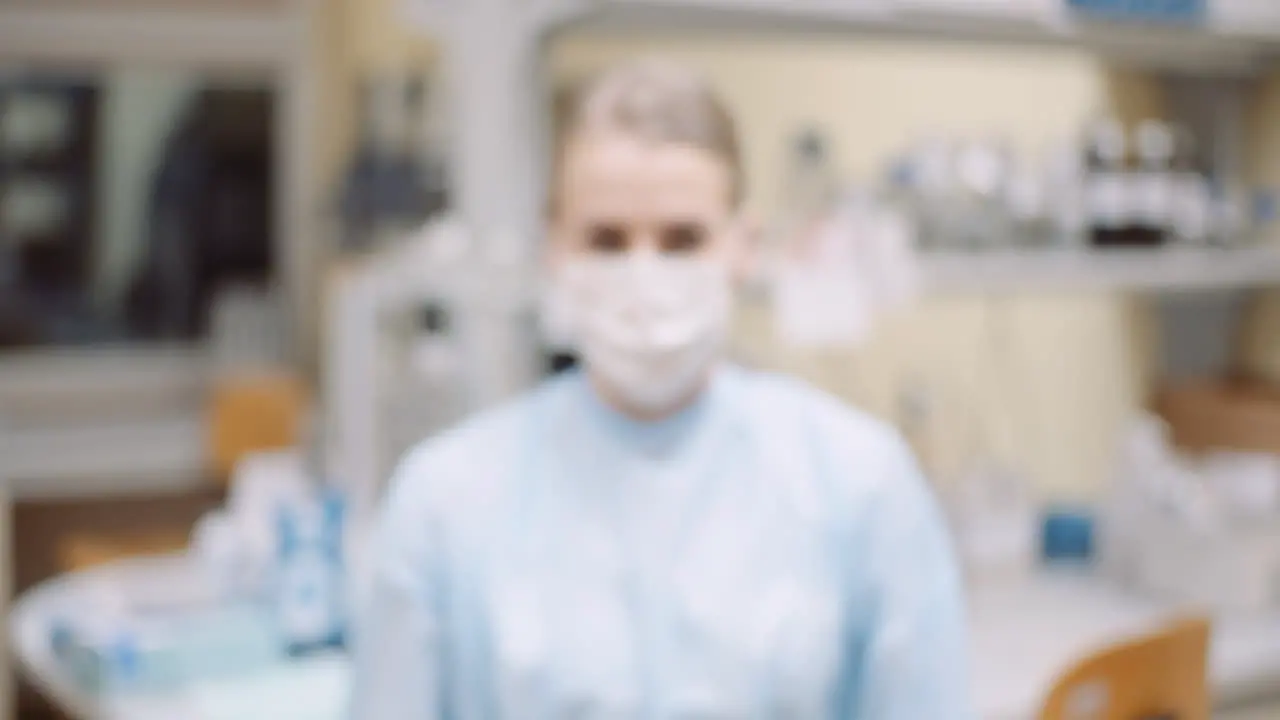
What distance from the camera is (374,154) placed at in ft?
12.9

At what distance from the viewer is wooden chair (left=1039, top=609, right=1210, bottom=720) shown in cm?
152

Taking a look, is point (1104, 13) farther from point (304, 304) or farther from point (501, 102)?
point (304, 304)

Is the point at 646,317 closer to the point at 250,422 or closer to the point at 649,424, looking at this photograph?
the point at 649,424

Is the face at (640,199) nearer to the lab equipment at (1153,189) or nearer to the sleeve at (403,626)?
the sleeve at (403,626)

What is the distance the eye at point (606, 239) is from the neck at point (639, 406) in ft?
0.39

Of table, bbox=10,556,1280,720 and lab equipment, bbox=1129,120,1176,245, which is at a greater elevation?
lab equipment, bbox=1129,120,1176,245

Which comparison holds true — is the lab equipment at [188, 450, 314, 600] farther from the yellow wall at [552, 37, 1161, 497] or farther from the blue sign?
the blue sign

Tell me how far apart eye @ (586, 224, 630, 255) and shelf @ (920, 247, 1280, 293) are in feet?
2.50

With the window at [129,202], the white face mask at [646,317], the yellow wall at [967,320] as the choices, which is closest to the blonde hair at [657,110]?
the white face mask at [646,317]

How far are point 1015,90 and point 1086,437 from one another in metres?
0.72

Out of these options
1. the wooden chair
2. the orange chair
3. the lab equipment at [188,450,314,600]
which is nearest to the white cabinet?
the wooden chair

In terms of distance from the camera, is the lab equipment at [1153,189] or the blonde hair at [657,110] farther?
the lab equipment at [1153,189]

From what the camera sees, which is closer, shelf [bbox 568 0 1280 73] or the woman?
the woman

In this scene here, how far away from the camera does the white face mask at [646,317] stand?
52.4 inches
